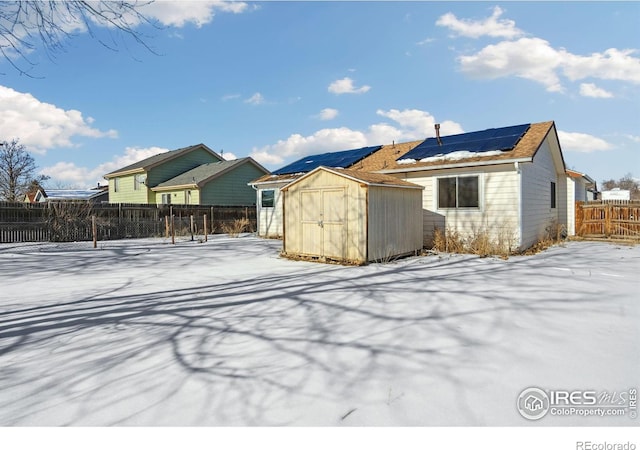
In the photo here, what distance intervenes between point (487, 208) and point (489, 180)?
86 cm

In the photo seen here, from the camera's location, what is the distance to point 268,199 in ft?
59.4

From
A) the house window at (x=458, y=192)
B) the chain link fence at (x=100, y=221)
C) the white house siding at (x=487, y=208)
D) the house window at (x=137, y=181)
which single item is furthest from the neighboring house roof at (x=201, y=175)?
the house window at (x=458, y=192)

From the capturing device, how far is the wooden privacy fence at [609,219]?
14.8m

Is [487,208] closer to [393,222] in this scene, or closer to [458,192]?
[458,192]

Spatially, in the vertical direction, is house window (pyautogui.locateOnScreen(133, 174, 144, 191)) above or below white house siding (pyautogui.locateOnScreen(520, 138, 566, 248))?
above

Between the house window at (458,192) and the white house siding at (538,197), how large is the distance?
53.0 inches

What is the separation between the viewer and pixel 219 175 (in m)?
25.8

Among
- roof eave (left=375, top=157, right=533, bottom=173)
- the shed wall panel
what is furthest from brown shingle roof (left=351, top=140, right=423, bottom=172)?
the shed wall panel

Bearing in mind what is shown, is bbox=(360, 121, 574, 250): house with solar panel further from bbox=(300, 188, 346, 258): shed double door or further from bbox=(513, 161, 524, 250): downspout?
bbox=(300, 188, 346, 258): shed double door

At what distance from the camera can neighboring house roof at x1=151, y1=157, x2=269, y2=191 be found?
24.8m

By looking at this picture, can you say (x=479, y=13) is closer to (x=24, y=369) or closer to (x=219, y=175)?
(x=24, y=369)

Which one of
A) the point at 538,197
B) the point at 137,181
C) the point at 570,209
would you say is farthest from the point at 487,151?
the point at 137,181

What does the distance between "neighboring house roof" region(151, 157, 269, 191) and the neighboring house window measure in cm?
801
